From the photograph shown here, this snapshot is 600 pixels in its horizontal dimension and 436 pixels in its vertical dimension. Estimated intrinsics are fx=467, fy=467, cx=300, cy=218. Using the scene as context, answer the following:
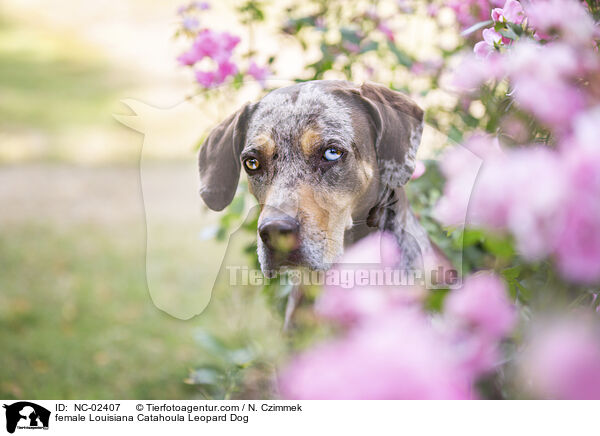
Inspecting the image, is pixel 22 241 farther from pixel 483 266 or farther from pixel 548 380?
pixel 548 380

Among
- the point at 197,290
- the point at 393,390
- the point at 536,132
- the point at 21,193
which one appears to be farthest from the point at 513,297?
the point at 21,193

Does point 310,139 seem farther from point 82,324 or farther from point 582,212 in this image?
point 82,324

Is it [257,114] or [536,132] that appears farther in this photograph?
[257,114]

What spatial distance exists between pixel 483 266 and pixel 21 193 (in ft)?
17.8

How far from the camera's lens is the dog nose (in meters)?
1.31

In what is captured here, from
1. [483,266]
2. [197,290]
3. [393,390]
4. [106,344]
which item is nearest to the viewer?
[393,390]

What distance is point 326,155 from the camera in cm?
145

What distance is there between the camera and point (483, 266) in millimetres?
2000

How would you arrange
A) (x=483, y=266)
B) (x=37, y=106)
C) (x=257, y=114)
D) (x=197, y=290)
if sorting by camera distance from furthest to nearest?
(x=37, y=106)
(x=197, y=290)
(x=483, y=266)
(x=257, y=114)

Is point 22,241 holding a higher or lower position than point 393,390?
lower

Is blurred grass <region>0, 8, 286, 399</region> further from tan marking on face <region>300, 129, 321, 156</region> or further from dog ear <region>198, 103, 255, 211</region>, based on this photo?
Result: tan marking on face <region>300, 129, 321, 156</region>

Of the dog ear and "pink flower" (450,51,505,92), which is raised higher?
"pink flower" (450,51,505,92)
